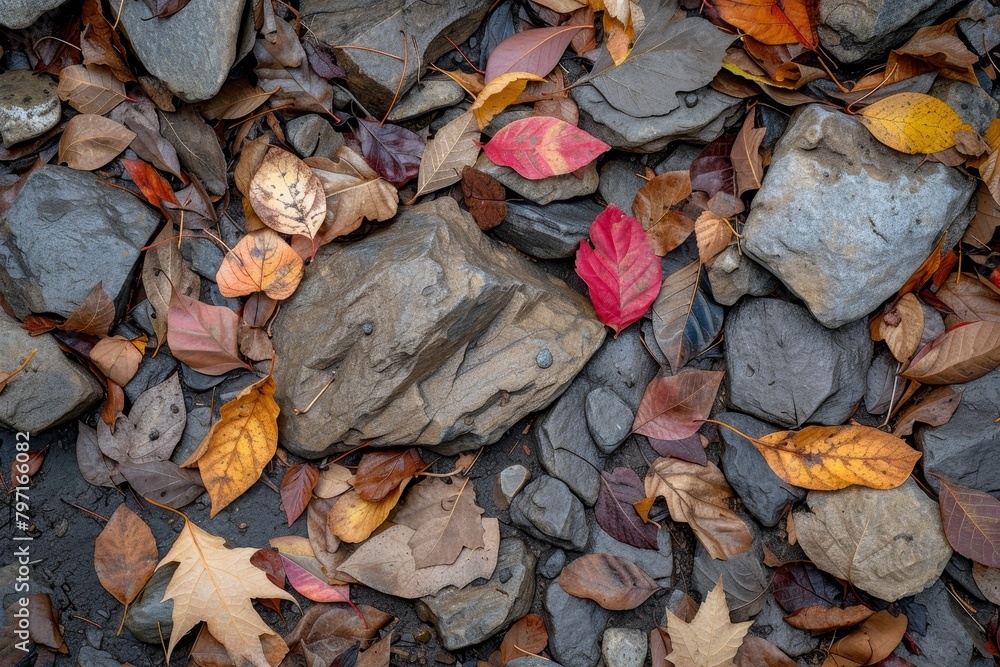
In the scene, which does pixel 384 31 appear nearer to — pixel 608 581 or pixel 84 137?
pixel 84 137

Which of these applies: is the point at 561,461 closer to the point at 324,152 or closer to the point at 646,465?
the point at 646,465

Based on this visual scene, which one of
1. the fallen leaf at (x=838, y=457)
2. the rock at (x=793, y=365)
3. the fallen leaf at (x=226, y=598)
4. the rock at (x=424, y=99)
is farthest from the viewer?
the rock at (x=424, y=99)

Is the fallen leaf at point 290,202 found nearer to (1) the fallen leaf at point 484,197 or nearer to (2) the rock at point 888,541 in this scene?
(1) the fallen leaf at point 484,197

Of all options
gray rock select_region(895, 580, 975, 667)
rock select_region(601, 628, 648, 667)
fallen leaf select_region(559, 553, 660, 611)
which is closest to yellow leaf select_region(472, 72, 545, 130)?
fallen leaf select_region(559, 553, 660, 611)

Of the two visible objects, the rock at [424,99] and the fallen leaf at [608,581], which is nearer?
the fallen leaf at [608,581]

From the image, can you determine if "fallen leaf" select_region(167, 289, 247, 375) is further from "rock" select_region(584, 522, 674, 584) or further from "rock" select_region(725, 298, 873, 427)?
"rock" select_region(725, 298, 873, 427)

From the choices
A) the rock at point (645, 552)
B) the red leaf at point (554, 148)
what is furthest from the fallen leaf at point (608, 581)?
the red leaf at point (554, 148)
